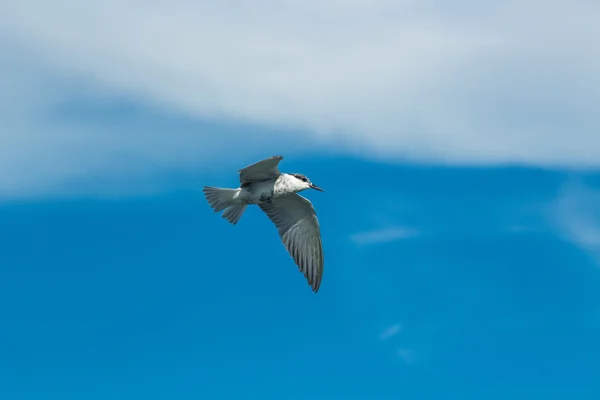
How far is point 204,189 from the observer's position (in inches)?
1011

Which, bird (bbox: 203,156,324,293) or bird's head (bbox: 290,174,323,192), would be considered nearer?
bird (bbox: 203,156,324,293)

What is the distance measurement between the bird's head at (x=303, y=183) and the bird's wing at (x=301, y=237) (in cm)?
105

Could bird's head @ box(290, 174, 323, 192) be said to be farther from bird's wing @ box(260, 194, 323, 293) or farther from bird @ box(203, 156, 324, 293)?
bird's wing @ box(260, 194, 323, 293)

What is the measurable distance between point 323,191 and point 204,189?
359 centimetres

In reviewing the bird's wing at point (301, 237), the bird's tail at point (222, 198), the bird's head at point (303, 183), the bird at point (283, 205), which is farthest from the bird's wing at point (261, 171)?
the bird's wing at point (301, 237)

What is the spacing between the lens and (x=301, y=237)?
26.9m

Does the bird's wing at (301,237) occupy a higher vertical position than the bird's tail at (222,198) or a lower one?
lower

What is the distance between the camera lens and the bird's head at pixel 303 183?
1013 inches

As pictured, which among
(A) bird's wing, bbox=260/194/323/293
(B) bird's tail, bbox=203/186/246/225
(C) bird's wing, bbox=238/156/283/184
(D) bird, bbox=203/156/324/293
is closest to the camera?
(C) bird's wing, bbox=238/156/283/184

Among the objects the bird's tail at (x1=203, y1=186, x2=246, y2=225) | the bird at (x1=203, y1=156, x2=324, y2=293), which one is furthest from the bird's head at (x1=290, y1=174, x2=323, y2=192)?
the bird's tail at (x1=203, y1=186, x2=246, y2=225)

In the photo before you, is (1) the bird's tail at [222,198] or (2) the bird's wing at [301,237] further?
(2) the bird's wing at [301,237]

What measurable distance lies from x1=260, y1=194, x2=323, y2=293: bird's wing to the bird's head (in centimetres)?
105

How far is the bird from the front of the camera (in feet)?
83.7

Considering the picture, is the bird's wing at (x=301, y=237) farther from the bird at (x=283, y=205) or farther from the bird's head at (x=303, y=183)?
the bird's head at (x=303, y=183)
